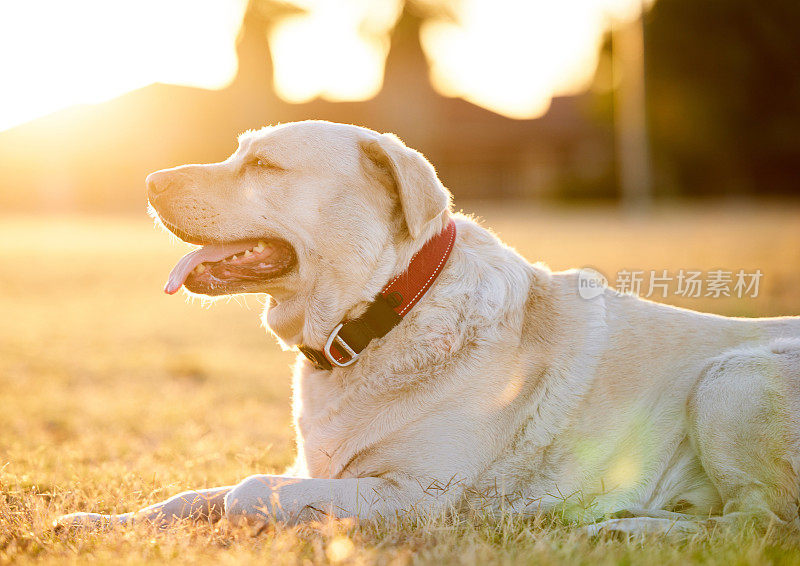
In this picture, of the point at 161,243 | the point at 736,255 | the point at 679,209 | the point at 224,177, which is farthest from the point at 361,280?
the point at 679,209

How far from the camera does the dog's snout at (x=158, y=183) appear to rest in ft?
12.1

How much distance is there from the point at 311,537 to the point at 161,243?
20633 mm

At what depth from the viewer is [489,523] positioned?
10.2 ft

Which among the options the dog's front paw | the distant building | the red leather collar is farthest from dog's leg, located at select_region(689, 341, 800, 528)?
the distant building

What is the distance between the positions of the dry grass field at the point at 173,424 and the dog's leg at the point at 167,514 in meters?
0.11

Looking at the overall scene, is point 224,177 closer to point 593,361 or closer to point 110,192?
point 593,361

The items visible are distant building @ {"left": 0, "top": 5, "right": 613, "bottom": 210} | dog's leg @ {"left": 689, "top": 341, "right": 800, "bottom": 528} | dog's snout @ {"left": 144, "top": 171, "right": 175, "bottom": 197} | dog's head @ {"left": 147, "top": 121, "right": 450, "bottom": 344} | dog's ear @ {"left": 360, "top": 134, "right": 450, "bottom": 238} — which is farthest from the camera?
distant building @ {"left": 0, "top": 5, "right": 613, "bottom": 210}

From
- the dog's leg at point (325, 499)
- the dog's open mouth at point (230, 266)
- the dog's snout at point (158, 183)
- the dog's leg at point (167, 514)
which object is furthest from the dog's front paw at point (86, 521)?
the dog's snout at point (158, 183)

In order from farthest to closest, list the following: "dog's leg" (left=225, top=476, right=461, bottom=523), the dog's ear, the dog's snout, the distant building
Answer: the distant building
the dog's snout
the dog's ear
"dog's leg" (left=225, top=476, right=461, bottom=523)

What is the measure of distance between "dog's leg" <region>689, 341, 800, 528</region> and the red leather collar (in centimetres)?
131

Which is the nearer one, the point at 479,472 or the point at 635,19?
the point at 479,472

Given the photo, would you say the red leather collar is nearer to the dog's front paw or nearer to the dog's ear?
the dog's ear

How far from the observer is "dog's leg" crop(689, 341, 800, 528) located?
3229 millimetres

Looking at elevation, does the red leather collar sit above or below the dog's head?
below
